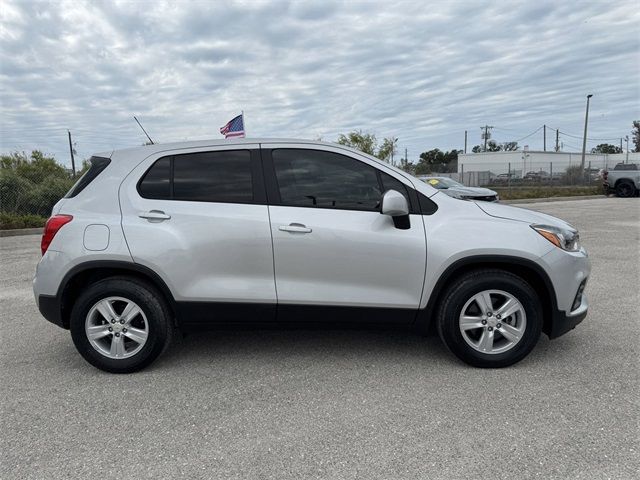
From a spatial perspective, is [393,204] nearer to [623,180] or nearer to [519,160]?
[623,180]

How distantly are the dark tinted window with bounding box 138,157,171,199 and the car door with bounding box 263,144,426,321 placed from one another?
78 centimetres

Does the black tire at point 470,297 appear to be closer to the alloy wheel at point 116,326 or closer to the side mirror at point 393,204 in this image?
the side mirror at point 393,204

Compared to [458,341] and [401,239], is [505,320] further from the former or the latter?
[401,239]

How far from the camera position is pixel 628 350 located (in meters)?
3.82

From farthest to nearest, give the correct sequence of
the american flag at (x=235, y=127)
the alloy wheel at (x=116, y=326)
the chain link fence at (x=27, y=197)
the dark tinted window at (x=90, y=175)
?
the chain link fence at (x=27, y=197), the american flag at (x=235, y=127), the dark tinted window at (x=90, y=175), the alloy wheel at (x=116, y=326)

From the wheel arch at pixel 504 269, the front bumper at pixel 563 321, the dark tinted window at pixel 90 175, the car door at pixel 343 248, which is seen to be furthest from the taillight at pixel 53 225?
the front bumper at pixel 563 321

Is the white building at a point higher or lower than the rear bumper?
higher

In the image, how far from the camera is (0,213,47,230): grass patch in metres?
12.7

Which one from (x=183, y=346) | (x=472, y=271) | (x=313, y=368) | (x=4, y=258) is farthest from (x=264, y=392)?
(x=4, y=258)

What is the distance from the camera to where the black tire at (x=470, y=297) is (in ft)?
11.1

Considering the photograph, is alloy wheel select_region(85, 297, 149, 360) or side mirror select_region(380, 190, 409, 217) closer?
side mirror select_region(380, 190, 409, 217)

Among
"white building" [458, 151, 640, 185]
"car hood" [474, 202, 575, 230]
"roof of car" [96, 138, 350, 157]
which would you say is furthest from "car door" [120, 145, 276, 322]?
"white building" [458, 151, 640, 185]

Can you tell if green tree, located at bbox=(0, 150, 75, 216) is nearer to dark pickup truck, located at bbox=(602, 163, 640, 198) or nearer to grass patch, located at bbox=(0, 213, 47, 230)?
grass patch, located at bbox=(0, 213, 47, 230)

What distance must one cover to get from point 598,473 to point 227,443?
6.31ft
